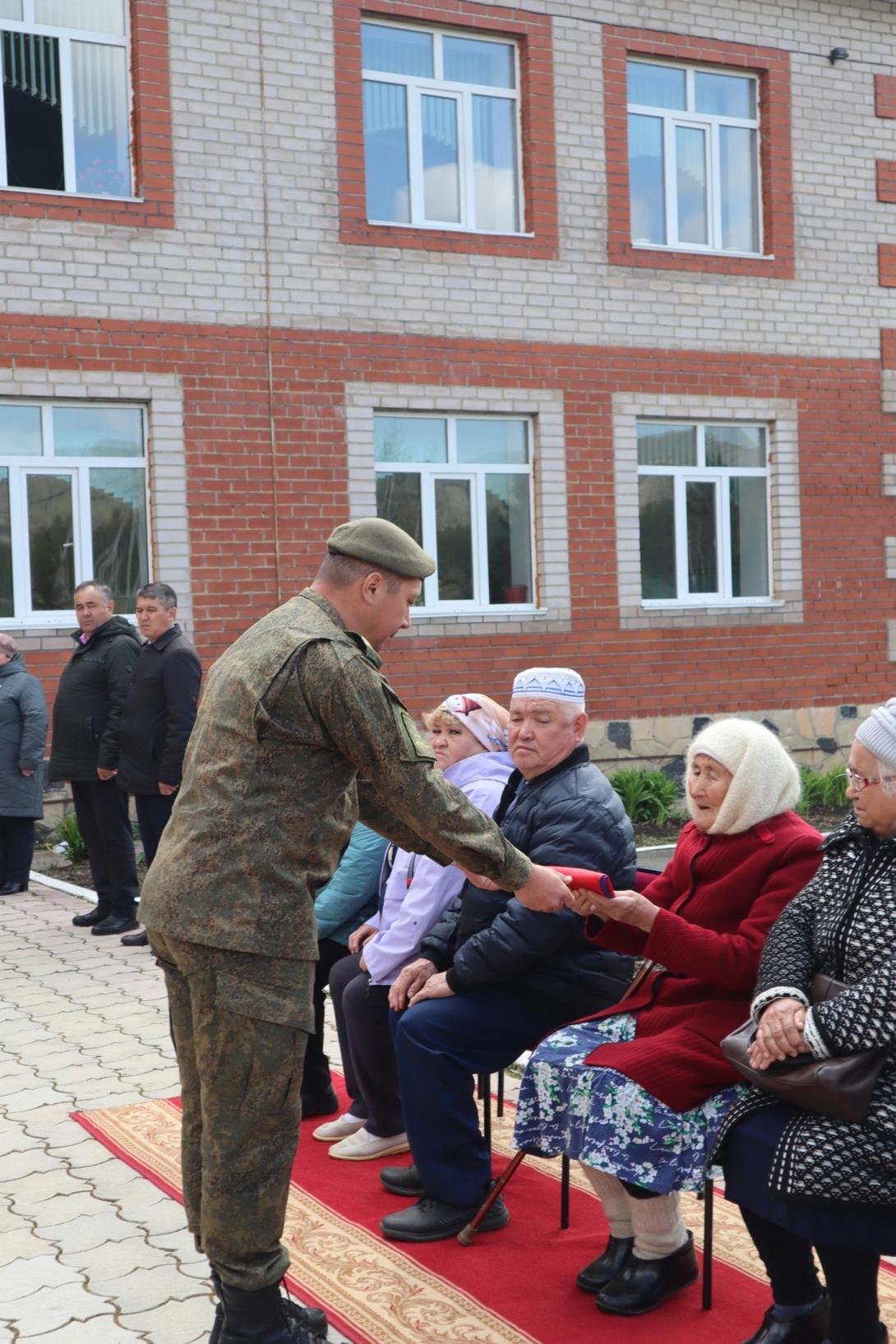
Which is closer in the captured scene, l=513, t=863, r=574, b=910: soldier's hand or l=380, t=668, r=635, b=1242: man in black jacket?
l=513, t=863, r=574, b=910: soldier's hand

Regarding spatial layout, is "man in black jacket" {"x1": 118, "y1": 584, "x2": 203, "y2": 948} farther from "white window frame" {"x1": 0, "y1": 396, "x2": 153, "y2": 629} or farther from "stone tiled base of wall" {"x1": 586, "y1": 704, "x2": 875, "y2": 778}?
"stone tiled base of wall" {"x1": 586, "y1": 704, "x2": 875, "y2": 778}

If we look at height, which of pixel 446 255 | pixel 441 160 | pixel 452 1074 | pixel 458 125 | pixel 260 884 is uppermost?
pixel 458 125

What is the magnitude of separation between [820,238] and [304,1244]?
12.7 meters

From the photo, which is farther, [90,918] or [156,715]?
[90,918]

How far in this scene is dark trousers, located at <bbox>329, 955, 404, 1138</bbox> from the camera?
4.68 meters

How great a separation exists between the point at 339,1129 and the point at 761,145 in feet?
39.6

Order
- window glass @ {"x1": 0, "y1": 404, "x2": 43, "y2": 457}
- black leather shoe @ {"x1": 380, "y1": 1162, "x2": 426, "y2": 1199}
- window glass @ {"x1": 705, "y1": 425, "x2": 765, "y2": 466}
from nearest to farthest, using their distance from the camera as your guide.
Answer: black leather shoe @ {"x1": 380, "y1": 1162, "x2": 426, "y2": 1199} → window glass @ {"x1": 0, "y1": 404, "x2": 43, "y2": 457} → window glass @ {"x1": 705, "y1": 425, "x2": 765, "y2": 466}

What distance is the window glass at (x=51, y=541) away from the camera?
1167 cm

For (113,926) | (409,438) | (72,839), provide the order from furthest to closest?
1. (409,438)
2. (72,839)
3. (113,926)

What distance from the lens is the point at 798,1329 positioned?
3314 mm

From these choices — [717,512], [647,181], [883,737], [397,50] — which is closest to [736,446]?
[717,512]

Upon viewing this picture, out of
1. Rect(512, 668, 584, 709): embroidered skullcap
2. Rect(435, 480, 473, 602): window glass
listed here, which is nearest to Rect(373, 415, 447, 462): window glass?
Rect(435, 480, 473, 602): window glass

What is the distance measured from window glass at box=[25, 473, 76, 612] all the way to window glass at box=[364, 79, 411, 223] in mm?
3622

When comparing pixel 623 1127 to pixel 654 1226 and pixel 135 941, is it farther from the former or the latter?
pixel 135 941
